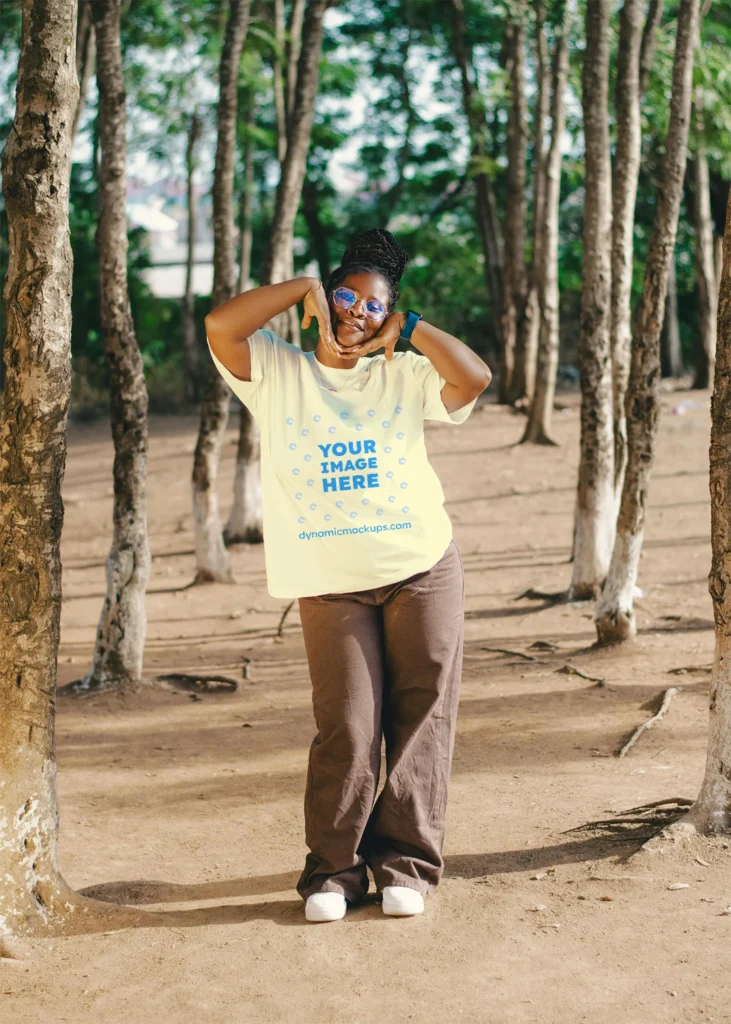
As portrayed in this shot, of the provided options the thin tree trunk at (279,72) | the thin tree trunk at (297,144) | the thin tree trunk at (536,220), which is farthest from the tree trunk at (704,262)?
the thin tree trunk at (297,144)

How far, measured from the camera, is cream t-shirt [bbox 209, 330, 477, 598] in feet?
11.2

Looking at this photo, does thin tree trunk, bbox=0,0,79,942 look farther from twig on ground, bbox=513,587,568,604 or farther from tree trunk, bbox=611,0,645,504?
twig on ground, bbox=513,587,568,604

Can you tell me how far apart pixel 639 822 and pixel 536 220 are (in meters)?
11.3

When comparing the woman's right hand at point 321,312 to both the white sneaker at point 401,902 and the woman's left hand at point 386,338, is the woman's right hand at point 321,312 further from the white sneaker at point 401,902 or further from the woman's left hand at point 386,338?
the white sneaker at point 401,902

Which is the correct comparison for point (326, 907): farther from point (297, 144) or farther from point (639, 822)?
point (297, 144)

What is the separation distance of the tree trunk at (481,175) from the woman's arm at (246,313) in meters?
14.5

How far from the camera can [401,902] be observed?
11.5ft

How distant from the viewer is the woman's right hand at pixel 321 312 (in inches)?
133

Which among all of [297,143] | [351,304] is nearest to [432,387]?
[351,304]

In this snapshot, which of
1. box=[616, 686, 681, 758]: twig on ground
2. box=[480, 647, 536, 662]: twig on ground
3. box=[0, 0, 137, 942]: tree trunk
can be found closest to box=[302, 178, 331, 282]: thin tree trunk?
box=[480, 647, 536, 662]: twig on ground

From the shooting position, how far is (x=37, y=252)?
3594 mm

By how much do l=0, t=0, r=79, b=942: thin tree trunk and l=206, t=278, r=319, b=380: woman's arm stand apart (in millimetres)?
530

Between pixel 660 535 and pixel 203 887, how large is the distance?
8113 mm

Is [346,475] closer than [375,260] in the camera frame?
Yes
